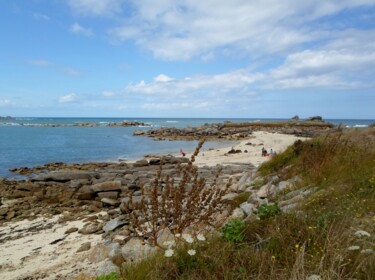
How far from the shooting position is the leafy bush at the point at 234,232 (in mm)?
3805

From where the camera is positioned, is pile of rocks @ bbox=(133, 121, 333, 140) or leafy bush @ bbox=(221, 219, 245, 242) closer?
leafy bush @ bbox=(221, 219, 245, 242)

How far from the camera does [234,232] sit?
3.89 metres

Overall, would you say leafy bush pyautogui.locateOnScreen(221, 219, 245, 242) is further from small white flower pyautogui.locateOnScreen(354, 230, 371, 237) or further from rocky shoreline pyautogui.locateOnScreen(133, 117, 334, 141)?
rocky shoreline pyautogui.locateOnScreen(133, 117, 334, 141)

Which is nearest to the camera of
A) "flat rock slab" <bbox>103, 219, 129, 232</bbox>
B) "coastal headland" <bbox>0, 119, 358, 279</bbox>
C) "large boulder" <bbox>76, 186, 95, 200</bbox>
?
"coastal headland" <bbox>0, 119, 358, 279</bbox>

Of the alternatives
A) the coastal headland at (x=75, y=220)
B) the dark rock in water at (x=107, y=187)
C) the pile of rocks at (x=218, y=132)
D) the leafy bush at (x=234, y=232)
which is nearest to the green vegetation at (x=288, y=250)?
the leafy bush at (x=234, y=232)

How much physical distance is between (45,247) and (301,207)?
675 centimetres

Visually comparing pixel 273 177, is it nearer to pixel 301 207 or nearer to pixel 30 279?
pixel 301 207

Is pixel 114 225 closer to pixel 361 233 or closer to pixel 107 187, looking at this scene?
pixel 107 187

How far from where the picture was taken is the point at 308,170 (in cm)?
844

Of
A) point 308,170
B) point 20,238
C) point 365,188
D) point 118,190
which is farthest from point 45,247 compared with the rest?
point 365,188

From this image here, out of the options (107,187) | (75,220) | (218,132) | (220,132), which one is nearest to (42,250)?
(75,220)

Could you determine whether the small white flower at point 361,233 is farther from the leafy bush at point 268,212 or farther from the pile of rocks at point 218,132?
the pile of rocks at point 218,132

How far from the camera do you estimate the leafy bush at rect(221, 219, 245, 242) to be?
3805mm

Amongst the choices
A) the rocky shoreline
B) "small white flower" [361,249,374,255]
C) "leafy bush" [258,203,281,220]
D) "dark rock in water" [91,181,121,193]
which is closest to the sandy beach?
"dark rock in water" [91,181,121,193]
